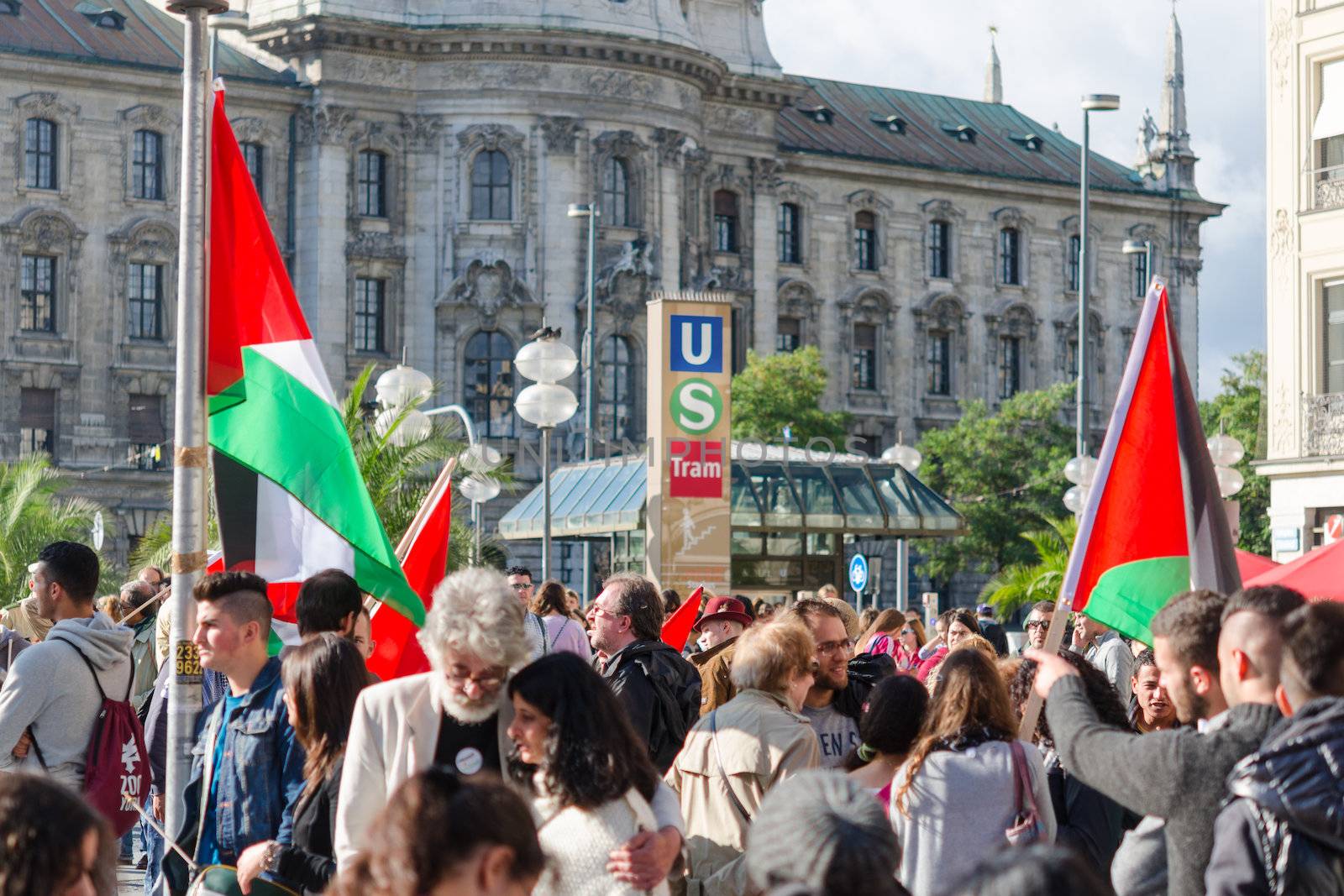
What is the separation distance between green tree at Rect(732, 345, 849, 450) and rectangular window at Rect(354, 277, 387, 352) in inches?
373

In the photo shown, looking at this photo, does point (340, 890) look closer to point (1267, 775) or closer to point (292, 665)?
point (1267, 775)

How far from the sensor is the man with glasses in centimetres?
615

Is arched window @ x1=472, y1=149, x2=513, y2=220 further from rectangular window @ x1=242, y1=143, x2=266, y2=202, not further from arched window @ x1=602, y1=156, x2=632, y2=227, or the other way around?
rectangular window @ x1=242, y1=143, x2=266, y2=202

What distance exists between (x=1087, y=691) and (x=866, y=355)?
67783 mm

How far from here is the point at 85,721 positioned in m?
8.82

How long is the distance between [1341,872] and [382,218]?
5939 cm

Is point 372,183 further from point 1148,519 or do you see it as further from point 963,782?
point 963,782

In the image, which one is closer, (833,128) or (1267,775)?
(1267,775)

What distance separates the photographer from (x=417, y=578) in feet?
34.2

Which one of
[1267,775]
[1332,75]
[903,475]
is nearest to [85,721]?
[1267,775]

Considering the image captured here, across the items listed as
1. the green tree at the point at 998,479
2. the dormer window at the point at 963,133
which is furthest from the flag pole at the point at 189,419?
the dormer window at the point at 963,133

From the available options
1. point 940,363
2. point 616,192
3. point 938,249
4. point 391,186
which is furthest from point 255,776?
point 938,249

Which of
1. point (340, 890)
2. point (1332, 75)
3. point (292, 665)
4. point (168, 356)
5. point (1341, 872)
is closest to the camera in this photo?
point (340, 890)

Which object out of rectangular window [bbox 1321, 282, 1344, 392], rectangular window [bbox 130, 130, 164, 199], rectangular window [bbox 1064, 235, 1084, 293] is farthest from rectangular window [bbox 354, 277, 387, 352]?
rectangular window [bbox 1321, 282, 1344, 392]
